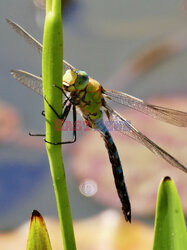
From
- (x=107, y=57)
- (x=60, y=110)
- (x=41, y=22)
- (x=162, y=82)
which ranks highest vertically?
(x=41, y=22)

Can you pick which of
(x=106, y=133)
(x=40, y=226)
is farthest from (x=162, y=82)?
(x=40, y=226)

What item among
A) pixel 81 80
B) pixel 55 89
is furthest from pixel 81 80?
pixel 55 89

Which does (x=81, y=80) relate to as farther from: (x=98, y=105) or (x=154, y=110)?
(x=154, y=110)

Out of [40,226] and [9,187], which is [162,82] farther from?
[40,226]

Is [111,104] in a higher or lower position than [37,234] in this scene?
higher

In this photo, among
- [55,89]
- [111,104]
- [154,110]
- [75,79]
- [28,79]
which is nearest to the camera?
[55,89]

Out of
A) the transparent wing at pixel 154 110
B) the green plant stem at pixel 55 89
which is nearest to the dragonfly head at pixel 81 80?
the transparent wing at pixel 154 110
